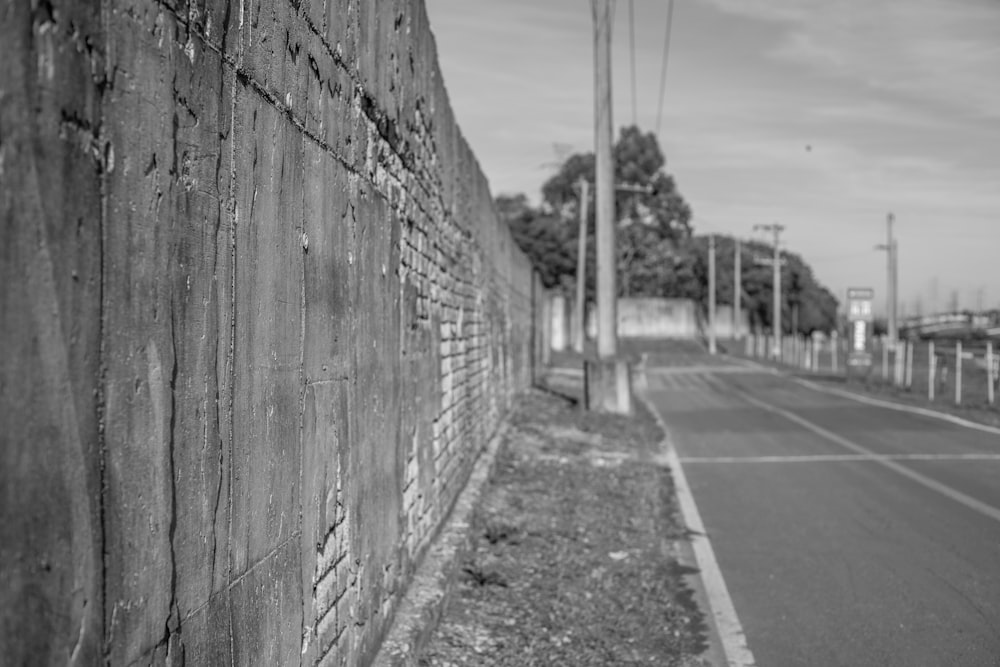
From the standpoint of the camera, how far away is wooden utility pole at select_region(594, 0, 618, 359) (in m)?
20.0

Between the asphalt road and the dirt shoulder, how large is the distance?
45 cm

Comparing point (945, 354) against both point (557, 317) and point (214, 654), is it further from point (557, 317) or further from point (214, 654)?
point (214, 654)

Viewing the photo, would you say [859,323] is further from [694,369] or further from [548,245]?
[548,245]

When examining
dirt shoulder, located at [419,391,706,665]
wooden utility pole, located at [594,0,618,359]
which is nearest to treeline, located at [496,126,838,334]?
wooden utility pole, located at [594,0,618,359]

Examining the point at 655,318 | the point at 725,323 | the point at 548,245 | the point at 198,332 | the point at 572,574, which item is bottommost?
the point at 572,574

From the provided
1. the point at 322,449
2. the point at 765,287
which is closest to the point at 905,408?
the point at 322,449

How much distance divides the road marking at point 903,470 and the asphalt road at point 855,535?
23 millimetres

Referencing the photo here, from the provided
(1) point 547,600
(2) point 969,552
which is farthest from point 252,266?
(2) point 969,552

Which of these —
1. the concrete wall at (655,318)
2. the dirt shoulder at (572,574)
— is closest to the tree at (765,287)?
the concrete wall at (655,318)

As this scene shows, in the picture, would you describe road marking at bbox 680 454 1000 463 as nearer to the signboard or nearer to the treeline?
the signboard

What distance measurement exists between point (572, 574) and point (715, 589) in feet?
3.48

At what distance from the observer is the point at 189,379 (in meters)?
2.70

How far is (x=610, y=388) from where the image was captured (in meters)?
20.0

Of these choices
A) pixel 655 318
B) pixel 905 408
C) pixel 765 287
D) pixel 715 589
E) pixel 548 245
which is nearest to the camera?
pixel 715 589
